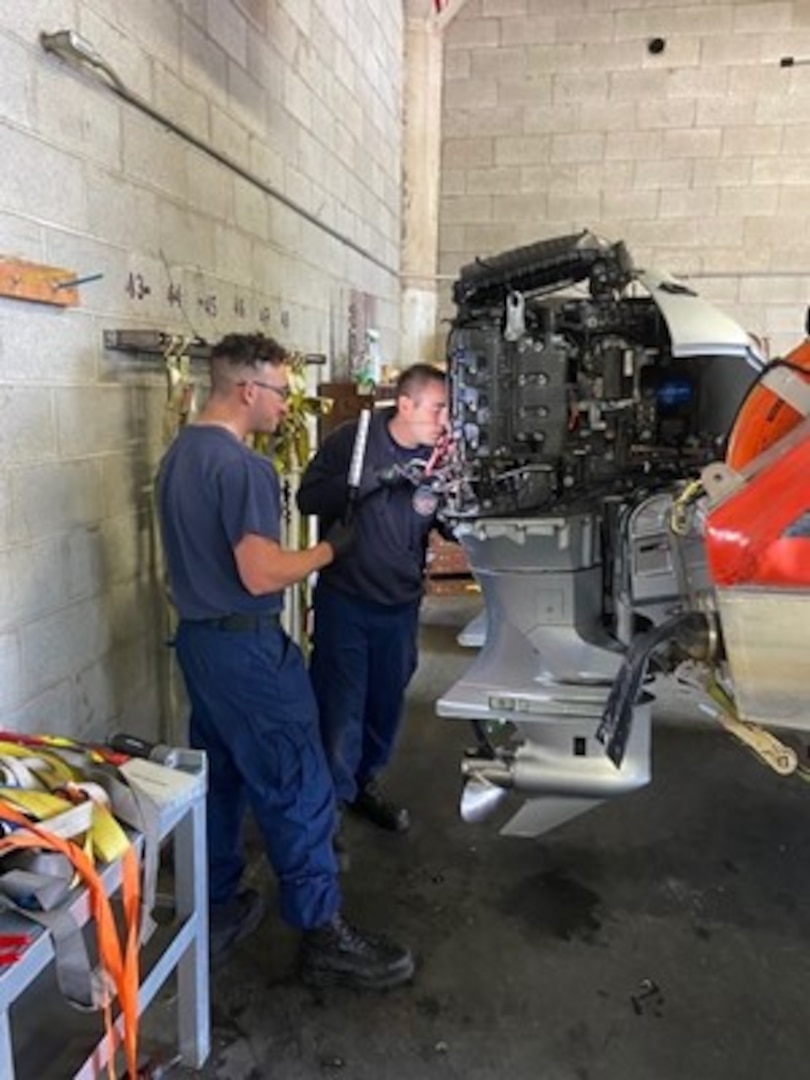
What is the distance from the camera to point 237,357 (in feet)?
5.91

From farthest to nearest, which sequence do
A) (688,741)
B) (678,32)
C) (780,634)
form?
(678,32) < (688,741) < (780,634)

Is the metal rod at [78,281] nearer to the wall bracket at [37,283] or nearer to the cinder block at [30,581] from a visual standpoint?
the wall bracket at [37,283]

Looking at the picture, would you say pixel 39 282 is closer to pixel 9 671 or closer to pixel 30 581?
pixel 30 581

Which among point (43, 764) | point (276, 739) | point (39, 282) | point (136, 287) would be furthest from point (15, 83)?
point (276, 739)

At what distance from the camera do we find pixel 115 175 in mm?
1950

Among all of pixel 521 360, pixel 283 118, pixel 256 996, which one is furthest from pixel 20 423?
pixel 283 118

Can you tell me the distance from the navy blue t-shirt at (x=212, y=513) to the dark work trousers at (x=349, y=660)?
1.80 feet

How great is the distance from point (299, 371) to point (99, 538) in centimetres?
120

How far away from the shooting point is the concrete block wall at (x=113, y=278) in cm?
166

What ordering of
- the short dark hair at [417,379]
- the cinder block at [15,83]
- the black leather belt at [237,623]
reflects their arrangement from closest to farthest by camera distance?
the cinder block at [15,83] → the black leather belt at [237,623] → the short dark hair at [417,379]

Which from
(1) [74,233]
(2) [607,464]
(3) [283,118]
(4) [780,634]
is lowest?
(4) [780,634]

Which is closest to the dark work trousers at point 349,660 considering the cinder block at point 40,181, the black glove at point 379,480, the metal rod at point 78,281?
the black glove at point 379,480

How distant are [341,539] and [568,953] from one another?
1.15 meters

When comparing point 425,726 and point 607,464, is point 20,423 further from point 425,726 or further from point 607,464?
point 425,726
